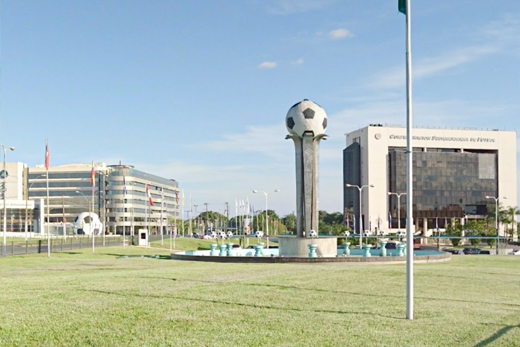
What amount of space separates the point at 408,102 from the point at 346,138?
155385 mm

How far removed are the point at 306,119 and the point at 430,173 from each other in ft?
399

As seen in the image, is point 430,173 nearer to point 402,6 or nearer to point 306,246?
point 306,246

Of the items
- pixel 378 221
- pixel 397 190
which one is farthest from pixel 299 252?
pixel 397 190

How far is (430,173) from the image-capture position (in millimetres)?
156375

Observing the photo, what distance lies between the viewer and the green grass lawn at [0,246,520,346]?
11469mm

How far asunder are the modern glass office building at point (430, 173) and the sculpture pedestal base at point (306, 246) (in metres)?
113

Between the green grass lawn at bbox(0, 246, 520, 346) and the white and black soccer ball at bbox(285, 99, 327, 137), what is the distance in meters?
21.1

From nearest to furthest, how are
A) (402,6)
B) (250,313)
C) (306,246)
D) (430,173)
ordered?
1. (250,313)
2. (402,6)
3. (306,246)
4. (430,173)

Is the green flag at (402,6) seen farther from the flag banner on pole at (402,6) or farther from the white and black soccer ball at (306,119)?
the white and black soccer ball at (306,119)

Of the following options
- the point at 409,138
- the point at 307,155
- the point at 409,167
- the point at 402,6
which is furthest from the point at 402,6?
the point at 307,155

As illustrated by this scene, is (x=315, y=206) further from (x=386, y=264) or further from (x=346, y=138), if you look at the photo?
(x=346, y=138)

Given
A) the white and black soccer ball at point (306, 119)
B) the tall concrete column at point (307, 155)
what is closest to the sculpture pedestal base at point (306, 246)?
the tall concrete column at point (307, 155)

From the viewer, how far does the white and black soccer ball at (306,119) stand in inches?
1626

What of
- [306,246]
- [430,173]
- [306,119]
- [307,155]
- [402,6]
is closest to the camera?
[402,6]
